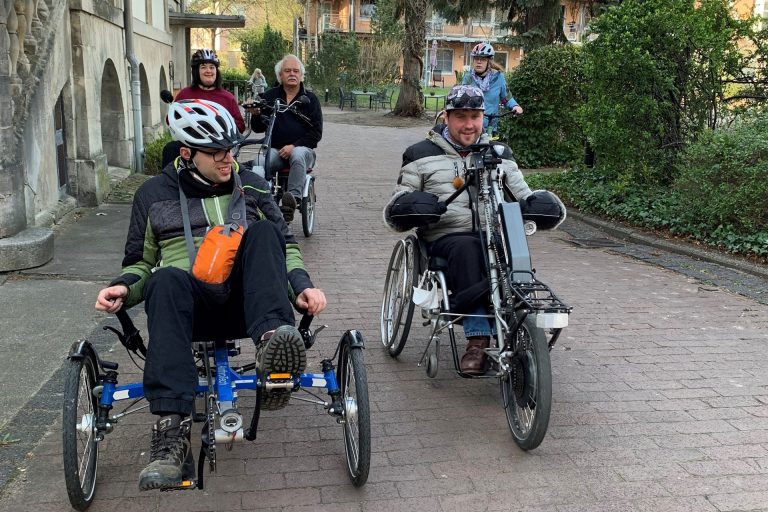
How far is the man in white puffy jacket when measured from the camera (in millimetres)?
4273

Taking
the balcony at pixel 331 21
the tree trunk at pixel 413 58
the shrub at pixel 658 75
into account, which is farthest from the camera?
the balcony at pixel 331 21

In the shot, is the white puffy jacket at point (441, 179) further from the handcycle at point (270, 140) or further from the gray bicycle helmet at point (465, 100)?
the handcycle at point (270, 140)

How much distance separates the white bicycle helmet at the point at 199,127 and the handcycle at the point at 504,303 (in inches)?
56.5

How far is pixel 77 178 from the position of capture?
980cm

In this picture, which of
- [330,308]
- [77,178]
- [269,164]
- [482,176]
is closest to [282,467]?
[482,176]

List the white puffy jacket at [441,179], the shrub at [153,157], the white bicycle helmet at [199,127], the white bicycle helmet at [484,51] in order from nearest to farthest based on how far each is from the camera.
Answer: the white bicycle helmet at [199,127]
the white puffy jacket at [441,179]
the white bicycle helmet at [484,51]
the shrub at [153,157]

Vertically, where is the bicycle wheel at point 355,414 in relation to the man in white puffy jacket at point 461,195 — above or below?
below

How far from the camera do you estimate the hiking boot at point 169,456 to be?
2.81 m

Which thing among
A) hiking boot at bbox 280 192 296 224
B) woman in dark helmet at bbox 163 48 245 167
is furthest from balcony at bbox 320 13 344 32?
hiking boot at bbox 280 192 296 224

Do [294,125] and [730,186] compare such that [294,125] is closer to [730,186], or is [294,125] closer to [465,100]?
[465,100]

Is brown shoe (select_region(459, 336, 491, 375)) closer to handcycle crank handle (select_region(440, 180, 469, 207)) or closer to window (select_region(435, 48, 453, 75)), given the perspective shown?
handcycle crank handle (select_region(440, 180, 469, 207))

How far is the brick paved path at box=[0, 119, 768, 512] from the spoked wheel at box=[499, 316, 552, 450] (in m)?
0.13

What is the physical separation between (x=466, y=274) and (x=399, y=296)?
803 mm

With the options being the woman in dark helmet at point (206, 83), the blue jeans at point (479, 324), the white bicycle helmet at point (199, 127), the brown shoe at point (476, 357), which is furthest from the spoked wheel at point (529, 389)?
the woman in dark helmet at point (206, 83)
